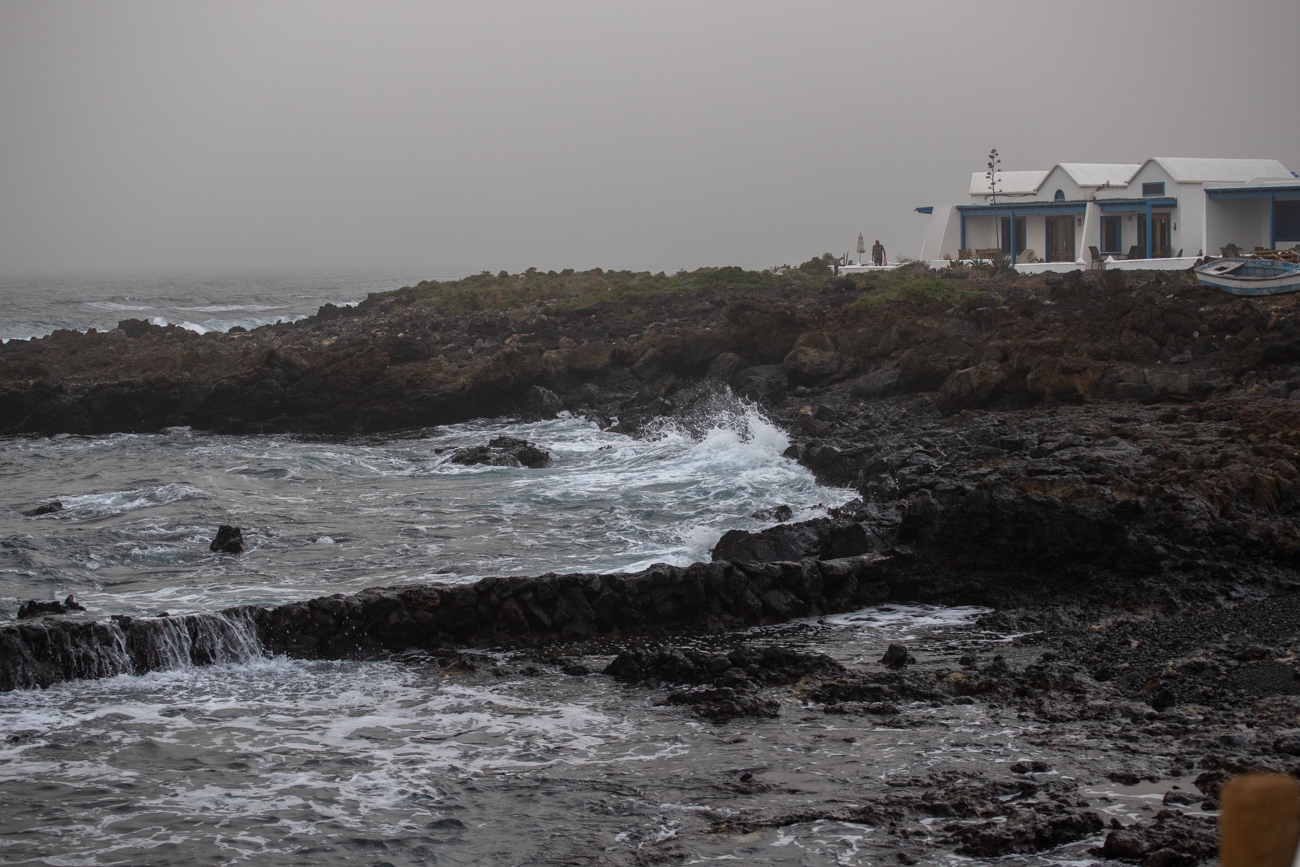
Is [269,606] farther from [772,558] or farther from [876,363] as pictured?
[876,363]

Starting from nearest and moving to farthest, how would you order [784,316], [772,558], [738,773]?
[738,773], [772,558], [784,316]

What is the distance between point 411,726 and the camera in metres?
8.83

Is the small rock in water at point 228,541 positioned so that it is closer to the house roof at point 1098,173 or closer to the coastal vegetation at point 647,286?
the coastal vegetation at point 647,286

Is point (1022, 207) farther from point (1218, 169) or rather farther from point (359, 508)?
point (359, 508)

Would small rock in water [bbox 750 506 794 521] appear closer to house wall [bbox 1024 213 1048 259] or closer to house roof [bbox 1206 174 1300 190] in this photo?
house roof [bbox 1206 174 1300 190]

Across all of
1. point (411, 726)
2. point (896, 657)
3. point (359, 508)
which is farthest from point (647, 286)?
point (411, 726)

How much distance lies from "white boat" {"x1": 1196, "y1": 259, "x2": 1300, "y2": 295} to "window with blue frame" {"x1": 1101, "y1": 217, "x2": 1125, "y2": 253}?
11.8m

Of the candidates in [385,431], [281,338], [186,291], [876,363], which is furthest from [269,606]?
[186,291]

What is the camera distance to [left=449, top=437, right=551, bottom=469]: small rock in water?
67.3ft

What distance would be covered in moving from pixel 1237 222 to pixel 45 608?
36617 millimetres

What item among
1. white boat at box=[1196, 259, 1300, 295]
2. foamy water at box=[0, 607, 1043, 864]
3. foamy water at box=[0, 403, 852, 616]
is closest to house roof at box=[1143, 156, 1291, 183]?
white boat at box=[1196, 259, 1300, 295]

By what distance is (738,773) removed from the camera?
7.54 metres

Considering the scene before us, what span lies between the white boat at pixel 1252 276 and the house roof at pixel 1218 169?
1063 centimetres

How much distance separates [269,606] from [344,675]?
1.55 meters
